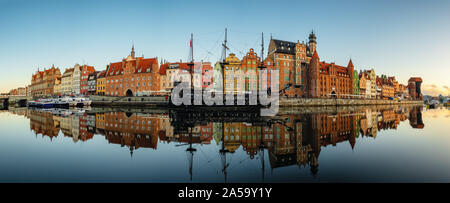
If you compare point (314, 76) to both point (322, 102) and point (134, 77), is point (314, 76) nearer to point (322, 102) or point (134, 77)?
point (322, 102)

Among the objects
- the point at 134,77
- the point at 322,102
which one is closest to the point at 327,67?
the point at 322,102

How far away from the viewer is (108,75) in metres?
81.5

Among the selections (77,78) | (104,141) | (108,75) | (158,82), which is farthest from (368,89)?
(77,78)

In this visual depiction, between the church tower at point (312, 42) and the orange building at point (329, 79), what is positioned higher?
the church tower at point (312, 42)

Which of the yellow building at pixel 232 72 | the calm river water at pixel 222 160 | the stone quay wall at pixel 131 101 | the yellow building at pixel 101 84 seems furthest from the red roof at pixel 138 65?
the calm river water at pixel 222 160

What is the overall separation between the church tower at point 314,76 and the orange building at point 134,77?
48477mm

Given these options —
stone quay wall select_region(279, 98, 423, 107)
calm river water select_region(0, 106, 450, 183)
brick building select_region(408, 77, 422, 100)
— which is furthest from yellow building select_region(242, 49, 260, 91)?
brick building select_region(408, 77, 422, 100)

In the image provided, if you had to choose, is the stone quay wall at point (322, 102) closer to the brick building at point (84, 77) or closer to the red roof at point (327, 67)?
the red roof at point (327, 67)

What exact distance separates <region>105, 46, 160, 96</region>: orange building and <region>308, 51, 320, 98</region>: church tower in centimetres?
4848

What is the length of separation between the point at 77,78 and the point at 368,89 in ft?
410

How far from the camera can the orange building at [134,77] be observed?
71562mm

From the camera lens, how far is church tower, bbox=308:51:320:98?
74.1m

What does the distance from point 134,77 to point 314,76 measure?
57385 millimetres

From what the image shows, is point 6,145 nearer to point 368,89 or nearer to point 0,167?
point 0,167
